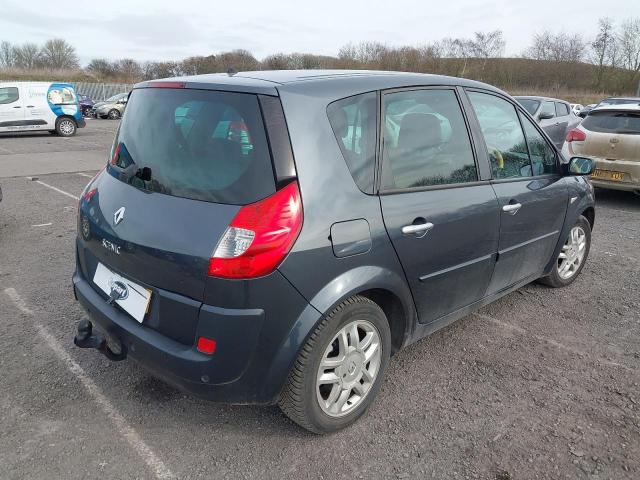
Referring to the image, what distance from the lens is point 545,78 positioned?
50.3 metres

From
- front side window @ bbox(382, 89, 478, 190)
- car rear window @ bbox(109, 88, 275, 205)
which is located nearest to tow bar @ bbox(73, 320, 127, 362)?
car rear window @ bbox(109, 88, 275, 205)

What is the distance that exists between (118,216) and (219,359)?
89 cm

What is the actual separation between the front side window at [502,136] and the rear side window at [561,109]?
10.5 metres

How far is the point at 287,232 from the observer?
2.16 metres

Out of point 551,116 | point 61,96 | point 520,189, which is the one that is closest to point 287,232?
point 520,189

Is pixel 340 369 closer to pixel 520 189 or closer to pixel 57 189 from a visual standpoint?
pixel 520 189

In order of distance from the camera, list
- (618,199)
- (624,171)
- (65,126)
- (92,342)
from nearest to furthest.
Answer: (92,342) < (624,171) < (618,199) < (65,126)

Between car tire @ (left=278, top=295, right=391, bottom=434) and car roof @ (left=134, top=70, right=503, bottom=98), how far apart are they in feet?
3.30

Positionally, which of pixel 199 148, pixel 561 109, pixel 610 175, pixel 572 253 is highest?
pixel 561 109

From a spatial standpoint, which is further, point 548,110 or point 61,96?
point 61,96

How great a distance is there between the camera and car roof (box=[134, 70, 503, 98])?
2377 mm

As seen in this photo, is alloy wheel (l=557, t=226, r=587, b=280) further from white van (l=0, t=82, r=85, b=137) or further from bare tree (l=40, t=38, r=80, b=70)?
Answer: bare tree (l=40, t=38, r=80, b=70)

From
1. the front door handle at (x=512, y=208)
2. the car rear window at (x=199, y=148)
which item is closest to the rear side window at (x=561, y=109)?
the front door handle at (x=512, y=208)

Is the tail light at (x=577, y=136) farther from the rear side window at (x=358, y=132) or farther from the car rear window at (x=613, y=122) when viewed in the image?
the rear side window at (x=358, y=132)
